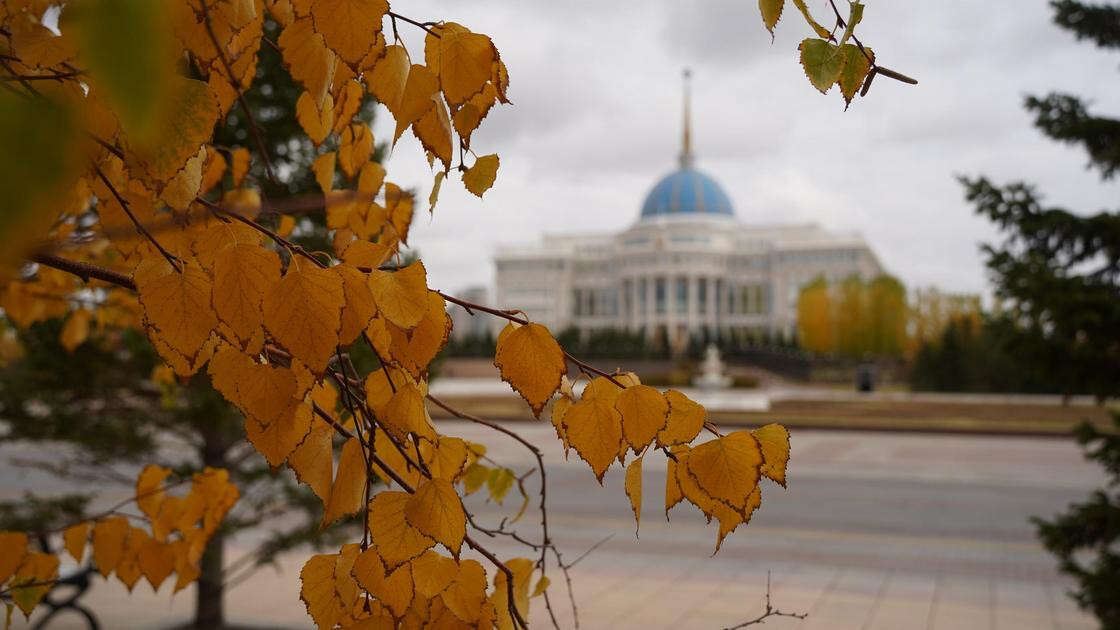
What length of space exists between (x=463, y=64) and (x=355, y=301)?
0.94 ft

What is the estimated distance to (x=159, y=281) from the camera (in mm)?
968

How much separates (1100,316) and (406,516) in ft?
15.5

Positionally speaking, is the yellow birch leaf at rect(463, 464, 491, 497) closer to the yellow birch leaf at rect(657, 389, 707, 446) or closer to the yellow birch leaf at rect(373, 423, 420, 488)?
the yellow birch leaf at rect(373, 423, 420, 488)

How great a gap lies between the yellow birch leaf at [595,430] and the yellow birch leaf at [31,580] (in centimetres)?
94

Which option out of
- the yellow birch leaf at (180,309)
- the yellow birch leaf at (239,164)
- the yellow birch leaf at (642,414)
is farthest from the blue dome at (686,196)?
the yellow birch leaf at (180,309)

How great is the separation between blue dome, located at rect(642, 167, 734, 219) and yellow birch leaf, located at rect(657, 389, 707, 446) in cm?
9004

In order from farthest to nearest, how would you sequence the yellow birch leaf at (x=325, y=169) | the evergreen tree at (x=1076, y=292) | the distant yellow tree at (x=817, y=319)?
the distant yellow tree at (x=817, y=319) → the evergreen tree at (x=1076, y=292) → the yellow birch leaf at (x=325, y=169)

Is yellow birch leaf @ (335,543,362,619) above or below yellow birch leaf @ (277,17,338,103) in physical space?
below

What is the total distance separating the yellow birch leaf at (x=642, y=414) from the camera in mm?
1141

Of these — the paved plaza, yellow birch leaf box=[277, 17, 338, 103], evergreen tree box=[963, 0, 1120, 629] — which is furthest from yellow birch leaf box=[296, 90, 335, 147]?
evergreen tree box=[963, 0, 1120, 629]

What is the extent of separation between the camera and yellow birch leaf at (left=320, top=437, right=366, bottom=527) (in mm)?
1166

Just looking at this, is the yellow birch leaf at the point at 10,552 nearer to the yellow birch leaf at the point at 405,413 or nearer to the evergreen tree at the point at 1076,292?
the yellow birch leaf at the point at 405,413

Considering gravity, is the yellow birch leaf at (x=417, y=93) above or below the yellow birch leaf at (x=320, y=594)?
above

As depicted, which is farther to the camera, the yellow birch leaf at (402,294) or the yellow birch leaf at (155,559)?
the yellow birch leaf at (155,559)
